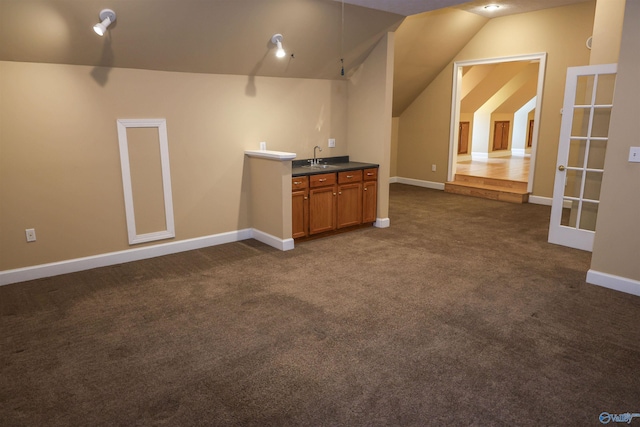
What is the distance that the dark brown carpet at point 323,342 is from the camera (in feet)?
7.31

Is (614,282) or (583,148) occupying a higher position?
(583,148)

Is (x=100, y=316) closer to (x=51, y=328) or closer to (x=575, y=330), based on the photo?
(x=51, y=328)

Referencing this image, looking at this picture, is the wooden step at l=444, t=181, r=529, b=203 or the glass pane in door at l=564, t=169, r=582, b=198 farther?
the wooden step at l=444, t=181, r=529, b=203

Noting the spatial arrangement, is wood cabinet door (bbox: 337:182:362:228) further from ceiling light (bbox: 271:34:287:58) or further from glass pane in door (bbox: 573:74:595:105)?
glass pane in door (bbox: 573:74:595:105)

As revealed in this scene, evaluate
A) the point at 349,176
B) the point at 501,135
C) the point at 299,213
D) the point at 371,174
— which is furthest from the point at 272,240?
the point at 501,135

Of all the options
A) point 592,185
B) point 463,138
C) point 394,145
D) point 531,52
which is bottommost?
point 592,185

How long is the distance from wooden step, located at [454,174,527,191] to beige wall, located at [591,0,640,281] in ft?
12.1

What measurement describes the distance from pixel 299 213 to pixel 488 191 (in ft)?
13.0

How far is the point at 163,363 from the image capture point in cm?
263

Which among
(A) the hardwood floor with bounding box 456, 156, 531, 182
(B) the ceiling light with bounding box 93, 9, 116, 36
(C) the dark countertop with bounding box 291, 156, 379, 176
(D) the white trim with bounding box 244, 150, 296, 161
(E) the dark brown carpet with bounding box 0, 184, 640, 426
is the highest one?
(B) the ceiling light with bounding box 93, 9, 116, 36

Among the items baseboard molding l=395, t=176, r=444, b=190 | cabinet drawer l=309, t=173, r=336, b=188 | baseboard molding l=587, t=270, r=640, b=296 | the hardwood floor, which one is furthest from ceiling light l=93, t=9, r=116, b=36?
the hardwood floor

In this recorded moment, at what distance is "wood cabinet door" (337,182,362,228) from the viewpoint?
521 centimetres

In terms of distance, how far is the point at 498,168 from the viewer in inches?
351

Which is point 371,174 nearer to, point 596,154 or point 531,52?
point 596,154
